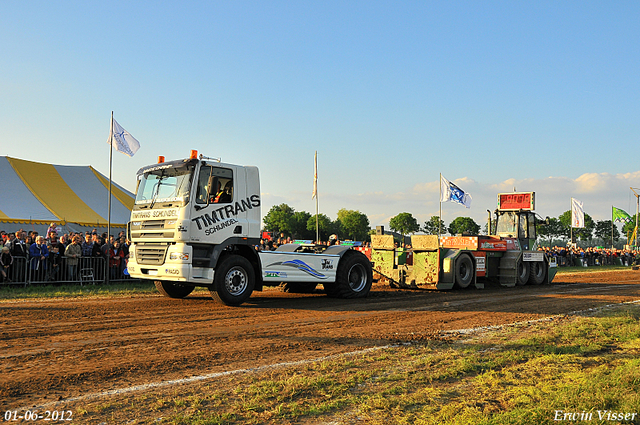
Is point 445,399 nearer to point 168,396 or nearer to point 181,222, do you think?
point 168,396

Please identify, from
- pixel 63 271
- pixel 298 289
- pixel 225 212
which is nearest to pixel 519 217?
pixel 298 289

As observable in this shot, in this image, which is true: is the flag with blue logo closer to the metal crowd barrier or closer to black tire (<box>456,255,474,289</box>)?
black tire (<box>456,255,474,289</box>)

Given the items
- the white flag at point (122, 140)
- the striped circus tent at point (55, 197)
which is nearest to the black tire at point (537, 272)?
Answer: the white flag at point (122, 140)

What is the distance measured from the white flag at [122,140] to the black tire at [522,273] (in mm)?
15454

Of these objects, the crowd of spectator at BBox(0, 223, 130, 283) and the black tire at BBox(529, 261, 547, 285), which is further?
the black tire at BBox(529, 261, 547, 285)

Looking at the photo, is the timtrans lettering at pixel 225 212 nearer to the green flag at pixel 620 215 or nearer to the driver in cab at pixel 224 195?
the driver in cab at pixel 224 195

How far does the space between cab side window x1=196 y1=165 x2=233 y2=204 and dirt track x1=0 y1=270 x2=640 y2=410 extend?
233 centimetres

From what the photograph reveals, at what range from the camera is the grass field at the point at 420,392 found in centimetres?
428

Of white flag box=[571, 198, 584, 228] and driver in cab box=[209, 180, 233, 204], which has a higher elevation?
white flag box=[571, 198, 584, 228]

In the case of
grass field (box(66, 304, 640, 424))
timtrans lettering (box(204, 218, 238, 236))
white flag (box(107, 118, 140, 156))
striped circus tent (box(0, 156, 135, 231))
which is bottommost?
grass field (box(66, 304, 640, 424))

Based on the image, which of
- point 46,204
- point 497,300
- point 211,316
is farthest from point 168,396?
point 46,204

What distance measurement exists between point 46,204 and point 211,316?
18.0 metres

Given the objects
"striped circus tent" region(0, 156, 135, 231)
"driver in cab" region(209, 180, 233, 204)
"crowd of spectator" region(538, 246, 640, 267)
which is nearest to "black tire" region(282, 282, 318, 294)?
"driver in cab" region(209, 180, 233, 204)

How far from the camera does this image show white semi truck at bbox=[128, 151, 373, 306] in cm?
1059
